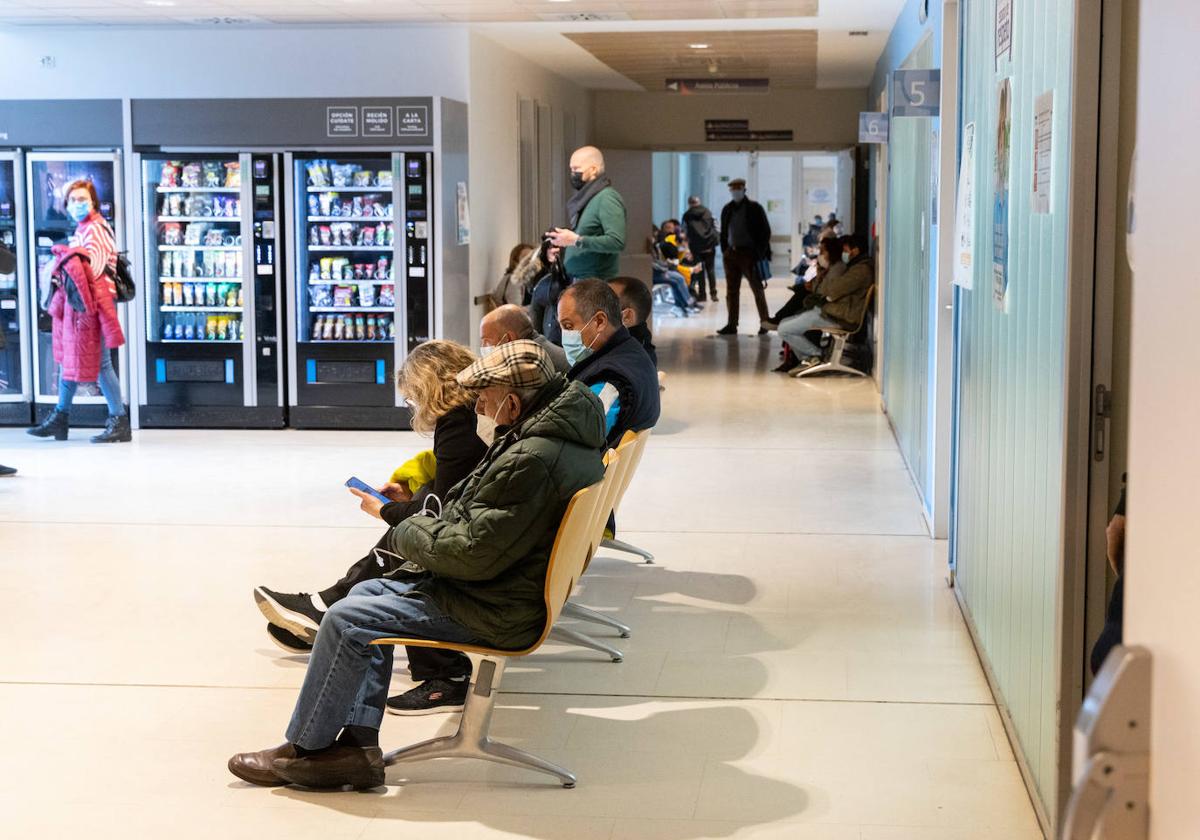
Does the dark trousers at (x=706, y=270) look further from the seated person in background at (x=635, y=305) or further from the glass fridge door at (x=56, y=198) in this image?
the seated person in background at (x=635, y=305)

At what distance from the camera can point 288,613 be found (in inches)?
184

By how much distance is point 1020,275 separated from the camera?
Result: 3.70 meters

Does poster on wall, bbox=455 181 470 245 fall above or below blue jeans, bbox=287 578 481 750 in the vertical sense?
above

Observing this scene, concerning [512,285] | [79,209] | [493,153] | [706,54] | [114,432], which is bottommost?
[114,432]

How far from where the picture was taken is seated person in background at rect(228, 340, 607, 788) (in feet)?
A: 11.5

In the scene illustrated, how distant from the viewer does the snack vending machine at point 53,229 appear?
9.84 meters

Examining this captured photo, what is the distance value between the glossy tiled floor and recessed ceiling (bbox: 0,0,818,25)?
10.1 ft

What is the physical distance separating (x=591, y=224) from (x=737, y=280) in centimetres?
798

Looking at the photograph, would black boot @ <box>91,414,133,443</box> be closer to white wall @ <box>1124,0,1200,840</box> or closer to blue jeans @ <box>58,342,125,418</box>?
blue jeans @ <box>58,342,125,418</box>

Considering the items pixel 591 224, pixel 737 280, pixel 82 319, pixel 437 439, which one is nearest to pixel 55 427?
pixel 82 319

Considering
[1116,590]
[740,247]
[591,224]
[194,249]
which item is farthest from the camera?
[740,247]

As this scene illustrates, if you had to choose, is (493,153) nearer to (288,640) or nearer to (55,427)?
(55,427)

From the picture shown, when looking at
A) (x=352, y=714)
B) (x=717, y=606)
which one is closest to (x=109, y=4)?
(x=717, y=606)

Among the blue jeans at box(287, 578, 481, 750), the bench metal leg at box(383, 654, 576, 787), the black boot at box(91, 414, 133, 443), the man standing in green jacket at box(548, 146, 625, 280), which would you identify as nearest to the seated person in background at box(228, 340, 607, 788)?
the blue jeans at box(287, 578, 481, 750)
